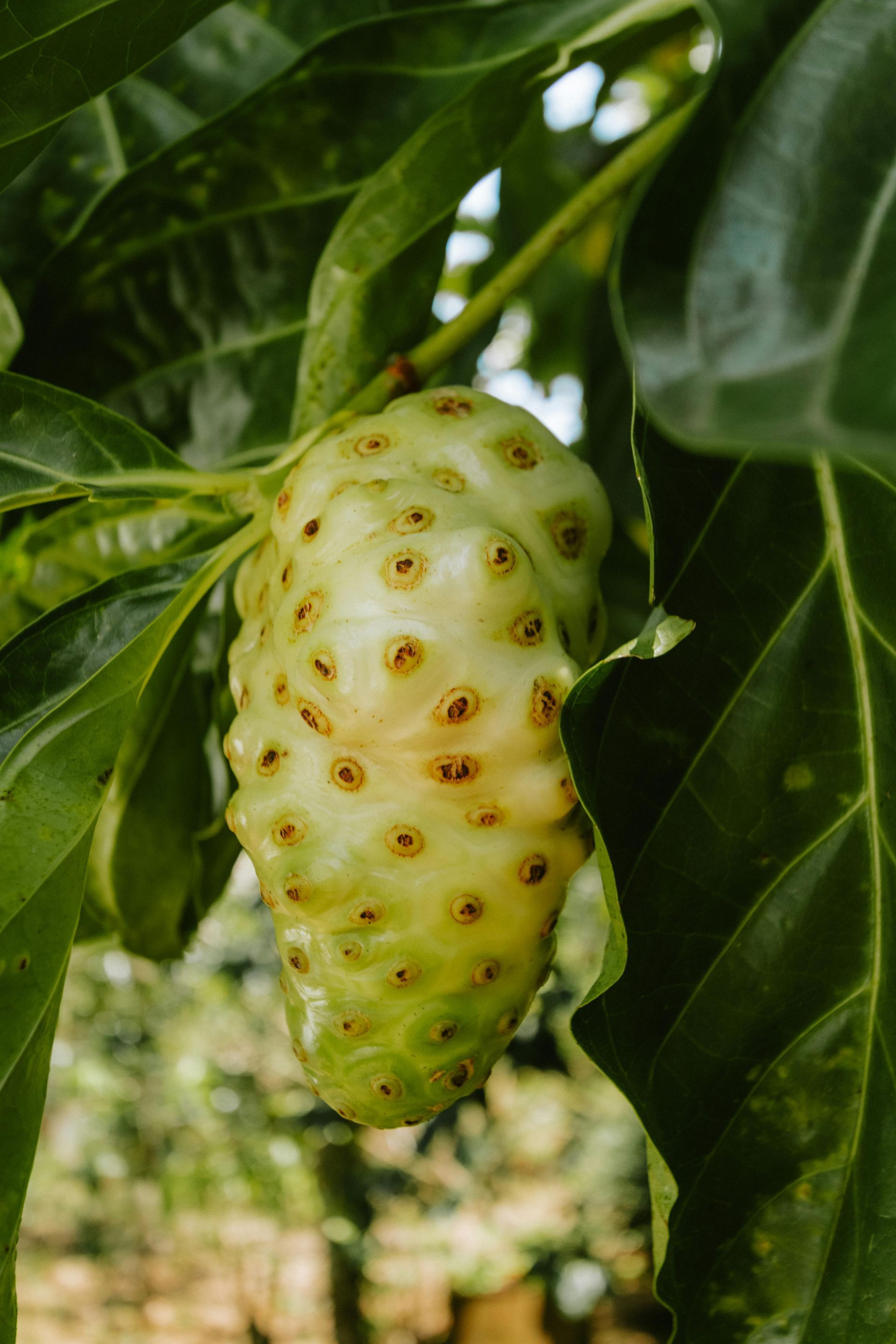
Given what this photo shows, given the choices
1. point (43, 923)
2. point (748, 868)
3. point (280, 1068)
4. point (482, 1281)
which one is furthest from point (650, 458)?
point (482, 1281)

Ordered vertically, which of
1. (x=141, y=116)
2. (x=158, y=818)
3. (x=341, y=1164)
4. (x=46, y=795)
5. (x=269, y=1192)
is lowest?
(x=269, y=1192)

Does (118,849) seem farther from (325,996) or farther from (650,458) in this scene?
(650,458)

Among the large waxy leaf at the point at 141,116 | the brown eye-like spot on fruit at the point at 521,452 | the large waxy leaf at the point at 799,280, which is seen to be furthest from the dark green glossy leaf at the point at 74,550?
the large waxy leaf at the point at 799,280

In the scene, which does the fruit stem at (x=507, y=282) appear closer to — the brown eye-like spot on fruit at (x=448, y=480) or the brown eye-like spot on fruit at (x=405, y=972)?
the brown eye-like spot on fruit at (x=448, y=480)

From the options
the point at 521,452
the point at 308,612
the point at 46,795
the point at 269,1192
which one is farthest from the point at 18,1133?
the point at 269,1192

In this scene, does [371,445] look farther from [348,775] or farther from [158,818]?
[158,818]

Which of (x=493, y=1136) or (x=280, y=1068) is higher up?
(x=280, y=1068)

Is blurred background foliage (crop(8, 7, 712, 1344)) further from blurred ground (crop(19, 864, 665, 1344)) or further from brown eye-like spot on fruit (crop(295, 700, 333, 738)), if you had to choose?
brown eye-like spot on fruit (crop(295, 700, 333, 738))
